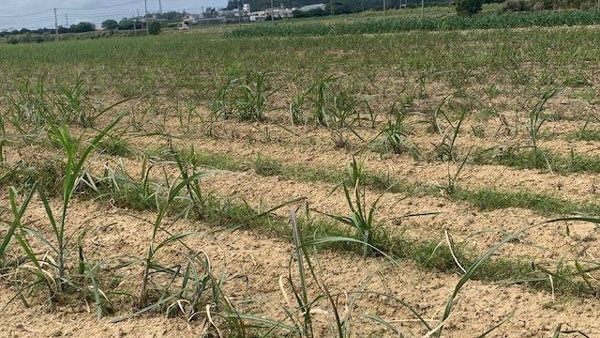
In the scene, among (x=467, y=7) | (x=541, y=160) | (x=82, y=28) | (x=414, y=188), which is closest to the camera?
(x=414, y=188)

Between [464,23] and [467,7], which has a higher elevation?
[467,7]

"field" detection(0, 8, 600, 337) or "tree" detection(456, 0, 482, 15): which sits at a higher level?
"tree" detection(456, 0, 482, 15)

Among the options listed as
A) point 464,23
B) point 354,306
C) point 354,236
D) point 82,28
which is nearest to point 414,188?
point 354,236

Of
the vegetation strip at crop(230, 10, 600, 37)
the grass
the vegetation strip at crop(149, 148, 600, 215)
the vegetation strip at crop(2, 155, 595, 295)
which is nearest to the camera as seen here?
the vegetation strip at crop(2, 155, 595, 295)

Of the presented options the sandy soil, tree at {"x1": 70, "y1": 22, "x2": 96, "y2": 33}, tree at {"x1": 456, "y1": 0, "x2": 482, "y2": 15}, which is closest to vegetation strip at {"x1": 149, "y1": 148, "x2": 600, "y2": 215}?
the sandy soil

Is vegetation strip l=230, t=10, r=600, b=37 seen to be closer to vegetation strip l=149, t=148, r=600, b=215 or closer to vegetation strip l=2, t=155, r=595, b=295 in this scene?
vegetation strip l=149, t=148, r=600, b=215

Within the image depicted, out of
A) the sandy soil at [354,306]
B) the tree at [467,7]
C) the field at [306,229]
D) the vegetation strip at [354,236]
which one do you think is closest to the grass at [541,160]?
the field at [306,229]

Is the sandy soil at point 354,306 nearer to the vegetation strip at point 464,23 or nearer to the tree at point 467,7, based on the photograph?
the vegetation strip at point 464,23

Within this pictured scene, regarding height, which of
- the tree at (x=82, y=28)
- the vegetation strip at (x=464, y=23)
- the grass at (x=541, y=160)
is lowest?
the grass at (x=541, y=160)

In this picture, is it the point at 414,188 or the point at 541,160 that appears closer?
the point at 414,188

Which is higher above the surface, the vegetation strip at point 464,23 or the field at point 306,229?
the vegetation strip at point 464,23

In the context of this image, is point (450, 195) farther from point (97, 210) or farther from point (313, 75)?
point (313, 75)

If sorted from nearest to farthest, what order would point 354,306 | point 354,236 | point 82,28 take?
point 354,306 < point 354,236 < point 82,28

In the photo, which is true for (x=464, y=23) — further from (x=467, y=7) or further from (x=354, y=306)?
(x=354, y=306)
